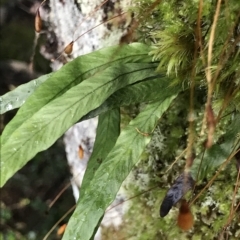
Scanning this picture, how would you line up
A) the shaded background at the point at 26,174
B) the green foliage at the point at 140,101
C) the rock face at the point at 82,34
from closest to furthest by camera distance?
the green foliage at the point at 140,101 < the rock face at the point at 82,34 < the shaded background at the point at 26,174

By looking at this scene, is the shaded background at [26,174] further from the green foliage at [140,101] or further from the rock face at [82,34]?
the green foliage at [140,101]

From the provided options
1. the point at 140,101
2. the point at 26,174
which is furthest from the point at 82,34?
the point at 26,174

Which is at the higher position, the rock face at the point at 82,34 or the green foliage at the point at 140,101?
the rock face at the point at 82,34

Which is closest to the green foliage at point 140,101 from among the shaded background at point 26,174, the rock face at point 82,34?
the rock face at point 82,34

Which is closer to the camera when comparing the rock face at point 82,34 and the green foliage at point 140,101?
the green foliage at point 140,101

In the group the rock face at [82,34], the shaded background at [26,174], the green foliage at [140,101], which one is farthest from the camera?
the shaded background at [26,174]

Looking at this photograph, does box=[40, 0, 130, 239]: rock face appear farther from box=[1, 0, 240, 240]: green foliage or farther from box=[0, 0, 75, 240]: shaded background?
box=[0, 0, 75, 240]: shaded background

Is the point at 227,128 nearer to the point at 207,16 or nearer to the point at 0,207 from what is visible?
the point at 207,16

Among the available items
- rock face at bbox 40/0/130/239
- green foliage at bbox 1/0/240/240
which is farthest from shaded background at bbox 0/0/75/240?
green foliage at bbox 1/0/240/240

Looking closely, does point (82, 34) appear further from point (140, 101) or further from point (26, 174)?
point (26, 174)
